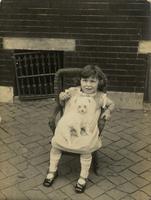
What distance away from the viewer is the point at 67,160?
5496 millimetres

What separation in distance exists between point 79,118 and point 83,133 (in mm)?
167

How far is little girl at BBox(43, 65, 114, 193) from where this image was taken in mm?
4754

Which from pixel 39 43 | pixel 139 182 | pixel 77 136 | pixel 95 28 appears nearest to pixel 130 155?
pixel 139 182

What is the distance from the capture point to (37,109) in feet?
23.1

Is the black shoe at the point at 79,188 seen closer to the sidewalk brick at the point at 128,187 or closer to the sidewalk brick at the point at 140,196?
the sidewalk brick at the point at 128,187

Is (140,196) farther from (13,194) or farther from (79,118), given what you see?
(13,194)

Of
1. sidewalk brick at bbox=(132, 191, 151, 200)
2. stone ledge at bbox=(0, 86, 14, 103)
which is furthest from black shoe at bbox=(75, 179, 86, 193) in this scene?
stone ledge at bbox=(0, 86, 14, 103)

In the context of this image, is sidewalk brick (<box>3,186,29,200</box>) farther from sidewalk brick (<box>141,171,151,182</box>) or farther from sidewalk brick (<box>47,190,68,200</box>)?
sidewalk brick (<box>141,171,151,182</box>)

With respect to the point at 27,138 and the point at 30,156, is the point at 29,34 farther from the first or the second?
the point at 30,156

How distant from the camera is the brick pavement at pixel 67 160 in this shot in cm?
482

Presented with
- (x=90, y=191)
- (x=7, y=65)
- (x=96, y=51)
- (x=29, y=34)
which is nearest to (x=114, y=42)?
(x=96, y=51)

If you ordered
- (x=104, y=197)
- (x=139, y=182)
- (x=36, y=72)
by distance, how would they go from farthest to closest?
(x=36, y=72), (x=139, y=182), (x=104, y=197)

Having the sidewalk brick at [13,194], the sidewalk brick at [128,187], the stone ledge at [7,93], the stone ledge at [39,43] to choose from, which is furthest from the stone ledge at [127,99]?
the sidewalk brick at [13,194]

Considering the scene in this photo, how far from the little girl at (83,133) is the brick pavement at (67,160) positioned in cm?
18
